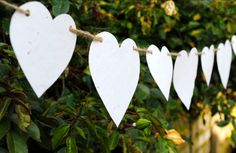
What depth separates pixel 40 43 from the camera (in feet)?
1.96

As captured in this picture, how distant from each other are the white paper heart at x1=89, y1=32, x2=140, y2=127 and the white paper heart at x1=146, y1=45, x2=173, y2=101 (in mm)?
61

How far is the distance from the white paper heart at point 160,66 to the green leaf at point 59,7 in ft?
0.72

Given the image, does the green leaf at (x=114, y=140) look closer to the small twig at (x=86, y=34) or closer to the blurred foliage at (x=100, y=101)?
the blurred foliage at (x=100, y=101)

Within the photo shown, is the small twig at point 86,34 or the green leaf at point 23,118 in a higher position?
the small twig at point 86,34

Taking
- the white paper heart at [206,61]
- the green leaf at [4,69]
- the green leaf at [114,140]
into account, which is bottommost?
the green leaf at [114,140]

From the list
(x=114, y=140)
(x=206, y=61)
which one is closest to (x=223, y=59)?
(x=206, y=61)

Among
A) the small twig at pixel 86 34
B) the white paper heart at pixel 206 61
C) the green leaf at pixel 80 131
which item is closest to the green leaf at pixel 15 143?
the green leaf at pixel 80 131

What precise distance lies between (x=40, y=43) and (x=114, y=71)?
7.1 inches

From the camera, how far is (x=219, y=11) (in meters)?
1.60

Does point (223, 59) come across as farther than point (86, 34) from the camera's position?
Yes

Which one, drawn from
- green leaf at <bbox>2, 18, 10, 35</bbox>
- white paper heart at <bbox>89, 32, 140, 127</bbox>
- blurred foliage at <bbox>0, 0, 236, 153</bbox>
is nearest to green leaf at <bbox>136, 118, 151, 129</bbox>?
blurred foliage at <bbox>0, 0, 236, 153</bbox>

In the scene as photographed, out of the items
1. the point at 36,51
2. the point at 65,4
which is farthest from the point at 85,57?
the point at 36,51

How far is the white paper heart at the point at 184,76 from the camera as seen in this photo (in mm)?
936

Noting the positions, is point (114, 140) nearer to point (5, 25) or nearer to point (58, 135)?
point (58, 135)
